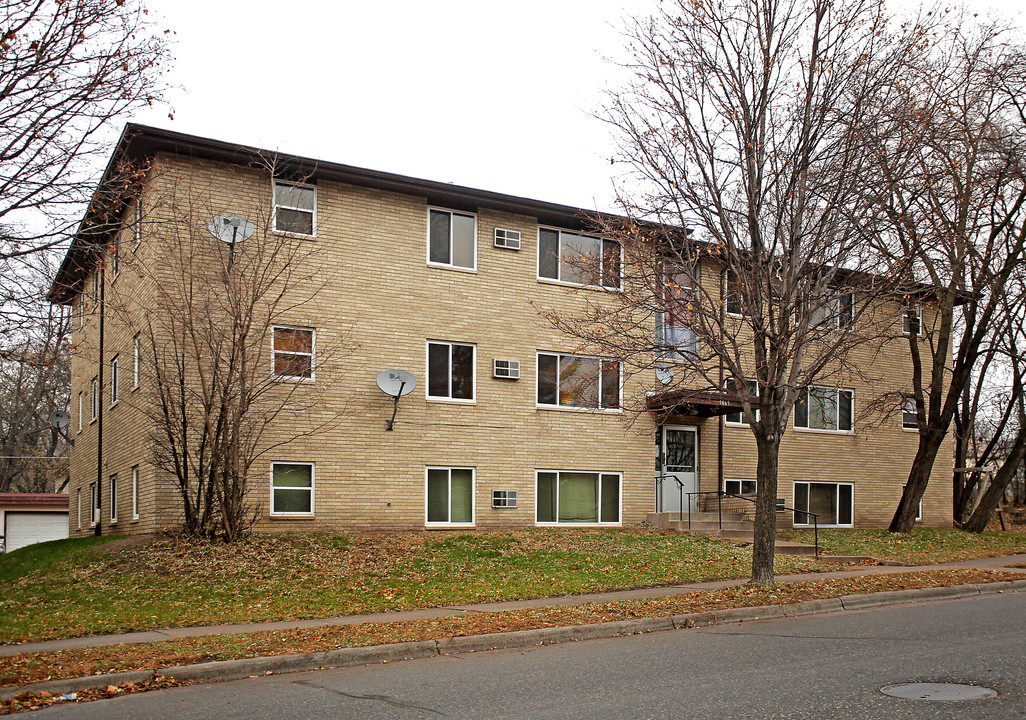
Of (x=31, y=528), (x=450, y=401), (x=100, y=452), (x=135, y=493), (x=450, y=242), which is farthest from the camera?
(x=31, y=528)

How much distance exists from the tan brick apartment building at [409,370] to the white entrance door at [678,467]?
42mm

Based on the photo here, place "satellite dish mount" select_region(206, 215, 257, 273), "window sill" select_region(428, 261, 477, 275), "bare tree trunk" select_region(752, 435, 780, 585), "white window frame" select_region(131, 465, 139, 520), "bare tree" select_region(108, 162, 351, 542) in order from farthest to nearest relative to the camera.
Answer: "window sill" select_region(428, 261, 477, 275) → "white window frame" select_region(131, 465, 139, 520) → "satellite dish mount" select_region(206, 215, 257, 273) → "bare tree" select_region(108, 162, 351, 542) → "bare tree trunk" select_region(752, 435, 780, 585)

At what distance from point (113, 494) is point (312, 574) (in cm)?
997

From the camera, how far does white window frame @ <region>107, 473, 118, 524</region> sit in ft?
73.5

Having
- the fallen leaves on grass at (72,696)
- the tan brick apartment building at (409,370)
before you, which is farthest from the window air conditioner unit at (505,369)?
the fallen leaves on grass at (72,696)

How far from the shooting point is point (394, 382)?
65.4 ft

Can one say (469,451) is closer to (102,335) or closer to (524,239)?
(524,239)

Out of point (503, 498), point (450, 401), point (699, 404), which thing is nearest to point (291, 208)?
point (450, 401)

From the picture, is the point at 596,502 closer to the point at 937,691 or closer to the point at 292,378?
the point at 292,378

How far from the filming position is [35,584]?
14594mm

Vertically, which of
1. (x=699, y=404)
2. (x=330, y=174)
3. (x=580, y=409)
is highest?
(x=330, y=174)

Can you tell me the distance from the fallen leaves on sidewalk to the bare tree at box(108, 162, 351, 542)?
7.16 meters

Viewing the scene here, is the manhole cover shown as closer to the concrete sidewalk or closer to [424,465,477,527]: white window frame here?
the concrete sidewalk

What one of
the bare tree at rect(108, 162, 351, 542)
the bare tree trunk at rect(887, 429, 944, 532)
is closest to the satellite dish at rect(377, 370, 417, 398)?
the bare tree at rect(108, 162, 351, 542)
